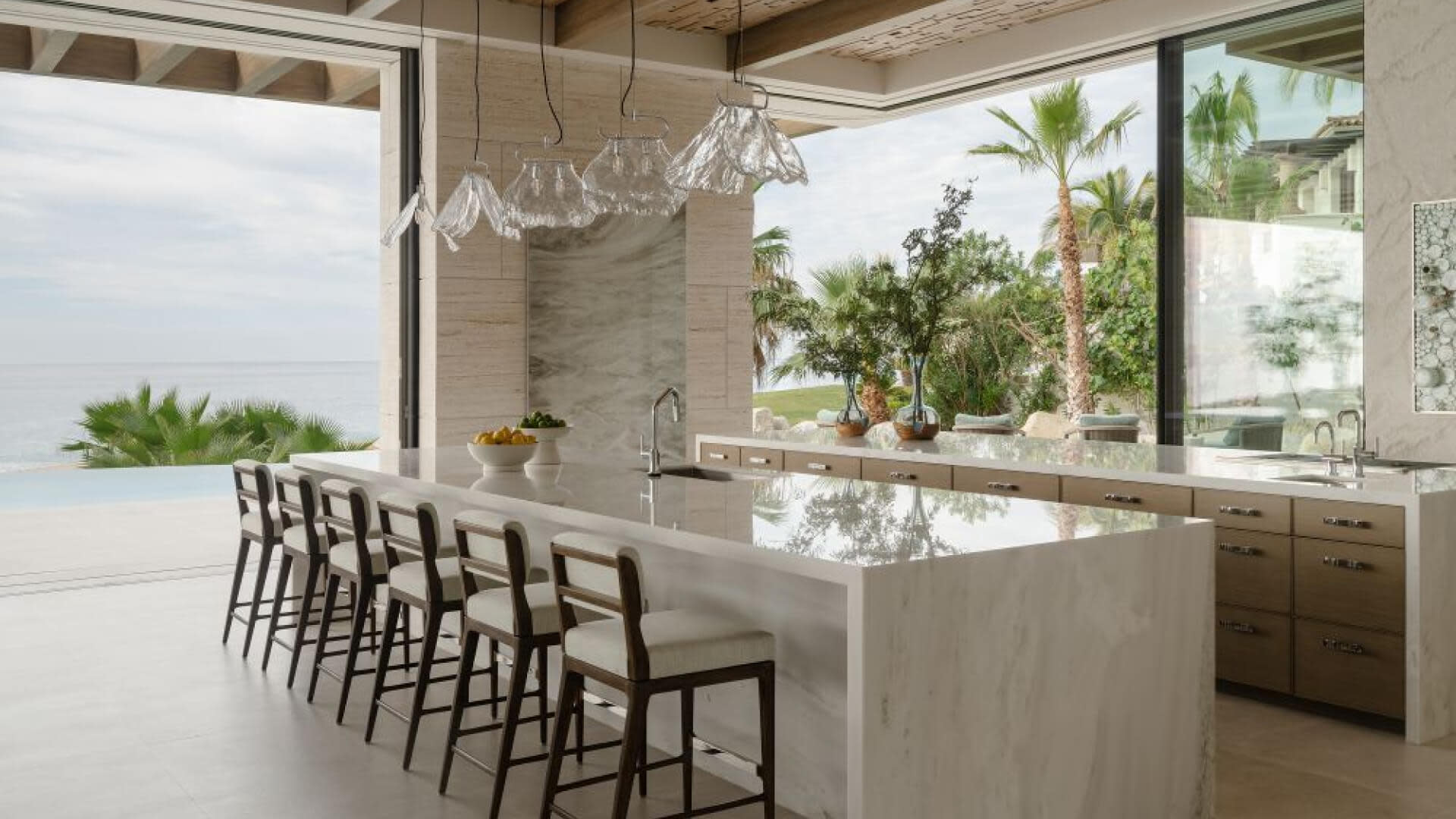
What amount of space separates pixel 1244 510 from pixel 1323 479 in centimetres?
30

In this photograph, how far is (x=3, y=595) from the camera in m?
6.80

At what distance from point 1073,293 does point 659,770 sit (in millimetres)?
11882

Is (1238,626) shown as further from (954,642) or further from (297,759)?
(297,759)

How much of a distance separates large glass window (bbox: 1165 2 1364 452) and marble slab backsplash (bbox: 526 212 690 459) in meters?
3.31

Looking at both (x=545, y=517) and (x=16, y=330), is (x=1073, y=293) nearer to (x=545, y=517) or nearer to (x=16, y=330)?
(x=545, y=517)

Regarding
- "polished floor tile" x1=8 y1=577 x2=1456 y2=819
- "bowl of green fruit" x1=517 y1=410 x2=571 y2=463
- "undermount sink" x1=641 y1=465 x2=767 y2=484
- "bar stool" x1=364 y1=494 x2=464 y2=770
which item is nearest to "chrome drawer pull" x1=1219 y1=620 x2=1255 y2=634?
"polished floor tile" x1=8 y1=577 x2=1456 y2=819

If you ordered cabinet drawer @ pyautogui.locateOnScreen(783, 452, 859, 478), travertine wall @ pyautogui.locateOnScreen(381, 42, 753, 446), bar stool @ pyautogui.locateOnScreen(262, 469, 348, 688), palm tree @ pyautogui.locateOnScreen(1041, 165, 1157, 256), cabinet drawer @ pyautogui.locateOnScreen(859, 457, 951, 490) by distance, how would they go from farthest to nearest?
palm tree @ pyautogui.locateOnScreen(1041, 165, 1157, 256) → travertine wall @ pyautogui.locateOnScreen(381, 42, 753, 446) → cabinet drawer @ pyautogui.locateOnScreen(783, 452, 859, 478) → cabinet drawer @ pyautogui.locateOnScreen(859, 457, 951, 490) → bar stool @ pyautogui.locateOnScreen(262, 469, 348, 688)

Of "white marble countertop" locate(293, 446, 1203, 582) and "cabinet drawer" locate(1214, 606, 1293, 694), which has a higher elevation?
"white marble countertop" locate(293, 446, 1203, 582)

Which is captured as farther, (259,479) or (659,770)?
(259,479)

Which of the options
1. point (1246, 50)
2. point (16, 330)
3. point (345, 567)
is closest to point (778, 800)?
point (345, 567)

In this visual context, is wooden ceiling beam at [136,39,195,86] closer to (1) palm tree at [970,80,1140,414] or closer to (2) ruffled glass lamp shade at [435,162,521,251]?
A: (2) ruffled glass lamp shade at [435,162,521,251]

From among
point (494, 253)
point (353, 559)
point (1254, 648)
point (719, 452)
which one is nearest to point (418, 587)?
point (353, 559)

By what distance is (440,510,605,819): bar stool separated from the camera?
3.33 meters

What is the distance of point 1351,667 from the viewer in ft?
14.0
